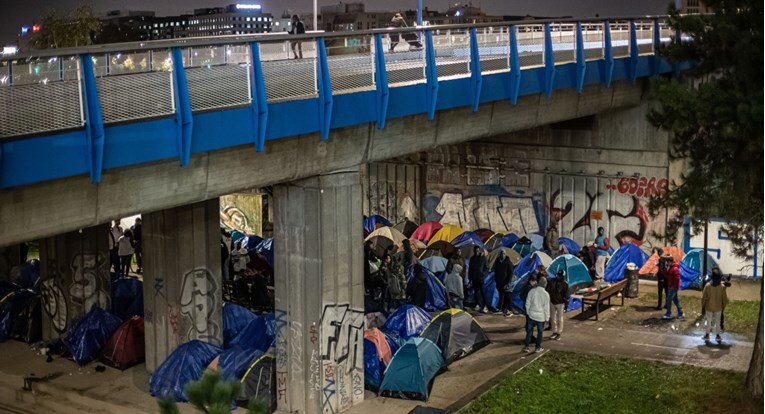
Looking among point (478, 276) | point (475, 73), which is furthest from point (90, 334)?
point (475, 73)

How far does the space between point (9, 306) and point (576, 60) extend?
13.3 meters

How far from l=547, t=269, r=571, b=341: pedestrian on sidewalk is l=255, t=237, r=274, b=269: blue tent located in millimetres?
8082

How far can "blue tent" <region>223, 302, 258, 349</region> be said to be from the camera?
65.7 feet

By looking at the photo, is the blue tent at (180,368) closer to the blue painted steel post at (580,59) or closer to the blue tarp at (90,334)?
the blue tarp at (90,334)

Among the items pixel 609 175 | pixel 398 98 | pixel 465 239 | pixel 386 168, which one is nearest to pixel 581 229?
pixel 609 175

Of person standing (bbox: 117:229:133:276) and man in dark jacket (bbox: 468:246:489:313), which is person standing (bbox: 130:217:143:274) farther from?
man in dark jacket (bbox: 468:246:489:313)

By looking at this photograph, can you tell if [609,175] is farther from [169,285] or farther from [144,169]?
[144,169]

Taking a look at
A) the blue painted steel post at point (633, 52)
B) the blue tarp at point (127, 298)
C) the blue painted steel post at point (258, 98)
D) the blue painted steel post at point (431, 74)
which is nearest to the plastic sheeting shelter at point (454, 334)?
the blue painted steel post at point (431, 74)

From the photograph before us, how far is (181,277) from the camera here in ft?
62.8

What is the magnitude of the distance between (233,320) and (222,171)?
5927 mm

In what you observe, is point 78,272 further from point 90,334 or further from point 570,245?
point 570,245

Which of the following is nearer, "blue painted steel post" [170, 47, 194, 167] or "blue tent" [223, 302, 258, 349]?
"blue painted steel post" [170, 47, 194, 167]

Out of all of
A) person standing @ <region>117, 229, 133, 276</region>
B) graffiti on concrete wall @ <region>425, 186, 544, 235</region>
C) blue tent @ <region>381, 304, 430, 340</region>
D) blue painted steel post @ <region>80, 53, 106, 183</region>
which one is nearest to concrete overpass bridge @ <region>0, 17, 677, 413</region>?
blue painted steel post @ <region>80, 53, 106, 183</region>

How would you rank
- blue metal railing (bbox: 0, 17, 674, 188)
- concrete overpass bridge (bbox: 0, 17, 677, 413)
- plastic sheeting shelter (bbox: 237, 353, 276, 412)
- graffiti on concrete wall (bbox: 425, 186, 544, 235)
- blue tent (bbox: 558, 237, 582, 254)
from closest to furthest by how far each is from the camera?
blue metal railing (bbox: 0, 17, 674, 188)
concrete overpass bridge (bbox: 0, 17, 677, 413)
plastic sheeting shelter (bbox: 237, 353, 276, 412)
blue tent (bbox: 558, 237, 582, 254)
graffiti on concrete wall (bbox: 425, 186, 544, 235)
